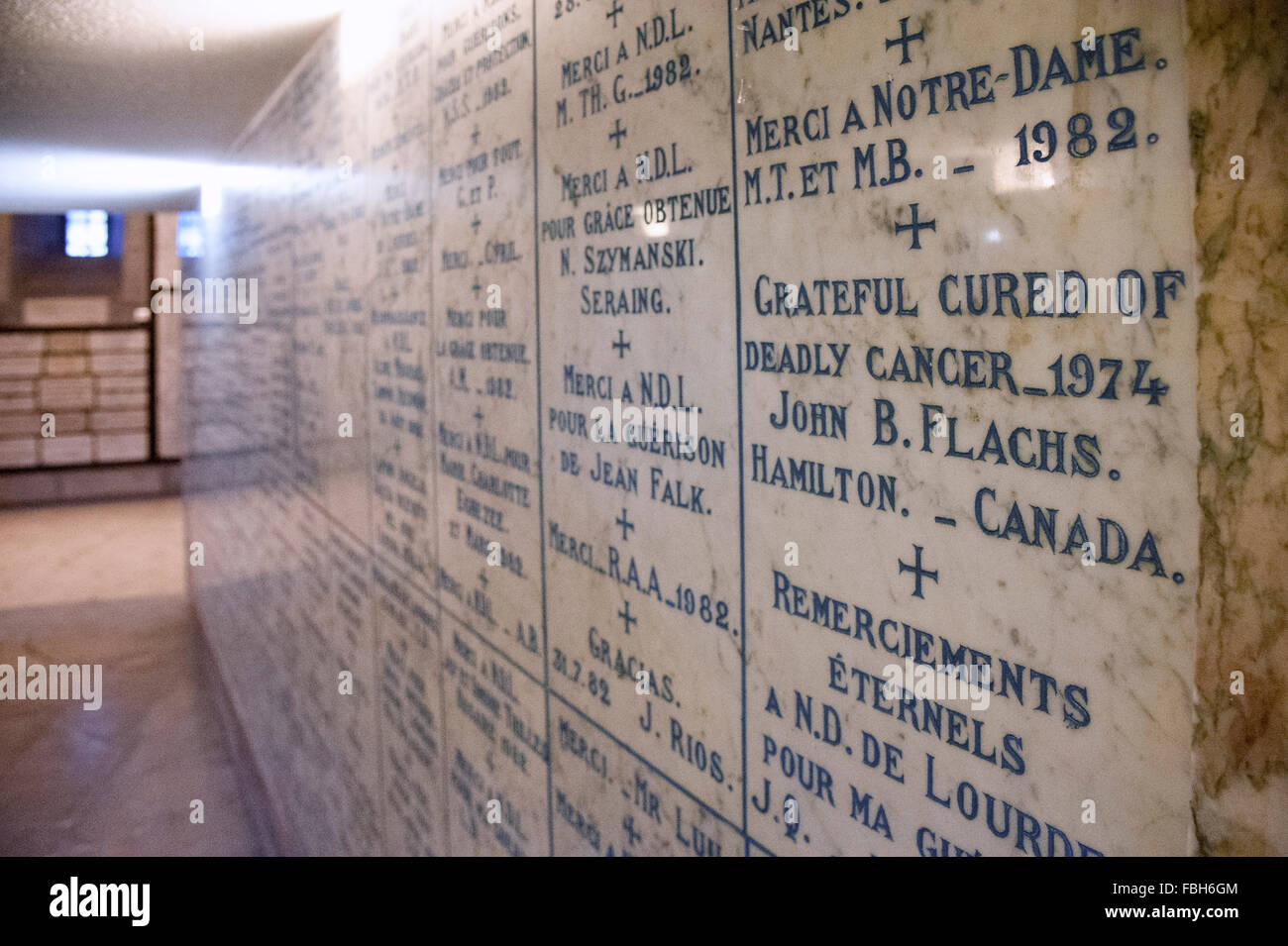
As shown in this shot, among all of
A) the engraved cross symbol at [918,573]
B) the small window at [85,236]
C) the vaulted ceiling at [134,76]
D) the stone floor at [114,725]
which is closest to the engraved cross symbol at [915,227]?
the engraved cross symbol at [918,573]

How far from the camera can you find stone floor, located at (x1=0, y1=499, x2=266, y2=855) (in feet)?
16.1

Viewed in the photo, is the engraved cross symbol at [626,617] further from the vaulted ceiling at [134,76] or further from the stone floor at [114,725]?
the stone floor at [114,725]

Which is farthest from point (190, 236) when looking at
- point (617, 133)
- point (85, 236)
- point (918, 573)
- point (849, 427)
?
point (918, 573)

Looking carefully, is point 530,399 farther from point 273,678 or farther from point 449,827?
point 273,678

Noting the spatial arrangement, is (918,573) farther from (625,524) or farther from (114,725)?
(114,725)

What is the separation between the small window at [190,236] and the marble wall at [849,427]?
215 inches

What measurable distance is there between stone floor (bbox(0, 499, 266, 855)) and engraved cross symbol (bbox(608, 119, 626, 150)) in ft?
13.6

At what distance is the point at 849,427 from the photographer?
112cm

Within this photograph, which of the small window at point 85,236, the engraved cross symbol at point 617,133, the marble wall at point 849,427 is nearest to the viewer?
the marble wall at point 849,427

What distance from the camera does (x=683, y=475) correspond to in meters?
1.44

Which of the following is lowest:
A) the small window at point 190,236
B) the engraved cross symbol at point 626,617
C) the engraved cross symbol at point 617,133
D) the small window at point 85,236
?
the engraved cross symbol at point 626,617

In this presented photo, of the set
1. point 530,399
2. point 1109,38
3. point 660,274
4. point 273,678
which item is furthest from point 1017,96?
point 273,678

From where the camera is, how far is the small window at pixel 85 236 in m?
14.0

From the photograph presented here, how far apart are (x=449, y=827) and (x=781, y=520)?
1471 millimetres
